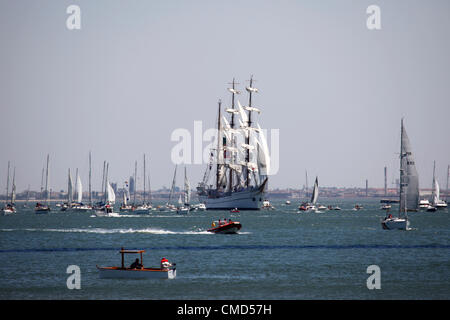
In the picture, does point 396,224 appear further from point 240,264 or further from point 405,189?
point 240,264

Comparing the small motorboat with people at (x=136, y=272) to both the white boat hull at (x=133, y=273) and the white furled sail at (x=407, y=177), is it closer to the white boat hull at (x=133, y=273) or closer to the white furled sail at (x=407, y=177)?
the white boat hull at (x=133, y=273)

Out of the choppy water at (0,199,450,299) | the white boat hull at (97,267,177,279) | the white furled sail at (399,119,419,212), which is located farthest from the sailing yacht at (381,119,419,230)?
the white boat hull at (97,267,177,279)

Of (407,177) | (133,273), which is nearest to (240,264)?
(133,273)

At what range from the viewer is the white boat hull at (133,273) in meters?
59.3

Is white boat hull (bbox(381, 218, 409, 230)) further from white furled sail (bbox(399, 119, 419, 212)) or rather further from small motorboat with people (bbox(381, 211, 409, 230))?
white furled sail (bbox(399, 119, 419, 212))

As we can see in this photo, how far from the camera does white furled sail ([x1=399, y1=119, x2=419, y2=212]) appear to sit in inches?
4579

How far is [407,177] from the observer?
119 metres

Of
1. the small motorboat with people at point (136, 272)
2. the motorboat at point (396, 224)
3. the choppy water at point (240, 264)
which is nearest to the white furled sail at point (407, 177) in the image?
the motorboat at point (396, 224)

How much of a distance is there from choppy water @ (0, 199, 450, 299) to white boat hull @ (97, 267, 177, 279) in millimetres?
516

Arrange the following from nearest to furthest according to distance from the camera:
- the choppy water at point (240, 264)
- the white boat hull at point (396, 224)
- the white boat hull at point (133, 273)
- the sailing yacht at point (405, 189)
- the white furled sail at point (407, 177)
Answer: the choppy water at point (240, 264), the white boat hull at point (133, 273), the sailing yacht at point (405, 189), the white boat hull at point (396, 224), the white furled sail at point (407, 177)

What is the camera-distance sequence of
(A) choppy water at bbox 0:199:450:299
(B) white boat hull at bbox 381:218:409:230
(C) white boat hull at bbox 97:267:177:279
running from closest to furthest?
(A) choppy water at bbox 0:199:450:299
(C) white boat hull at bbox 97:267:177:279
(B) white boat hull at bbox 381:218:409:230

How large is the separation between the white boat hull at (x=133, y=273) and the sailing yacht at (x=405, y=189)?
62448 mm

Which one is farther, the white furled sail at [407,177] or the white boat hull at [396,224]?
the white furled sail at [407,177]
